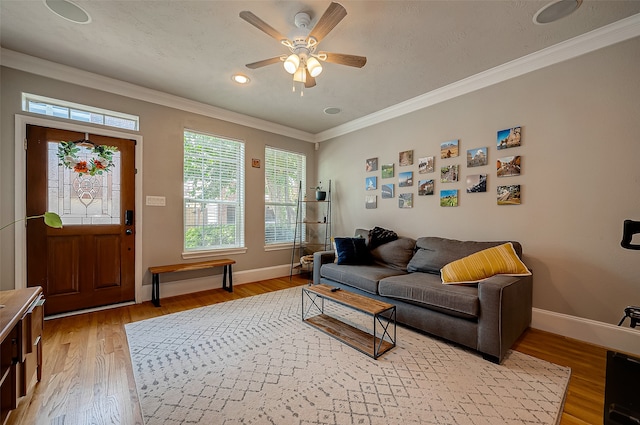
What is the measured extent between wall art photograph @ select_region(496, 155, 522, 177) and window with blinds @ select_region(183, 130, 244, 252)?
3.72 m

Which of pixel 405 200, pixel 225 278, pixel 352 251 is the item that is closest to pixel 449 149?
pixel 405 200

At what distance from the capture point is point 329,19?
5.98 ft

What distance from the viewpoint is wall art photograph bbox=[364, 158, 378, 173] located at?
4.31m

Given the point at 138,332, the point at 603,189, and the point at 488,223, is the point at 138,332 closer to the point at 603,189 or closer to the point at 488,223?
the point at 488,223

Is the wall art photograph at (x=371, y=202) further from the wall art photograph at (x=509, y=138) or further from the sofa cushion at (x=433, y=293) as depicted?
the wall art photograph at (x=509, y=138)

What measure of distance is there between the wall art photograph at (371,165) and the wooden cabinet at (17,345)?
4061 millimetres

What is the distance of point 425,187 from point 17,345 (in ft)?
13.3

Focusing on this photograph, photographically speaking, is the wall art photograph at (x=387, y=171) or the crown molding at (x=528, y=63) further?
the wall art photograph at (x=387, y=171)

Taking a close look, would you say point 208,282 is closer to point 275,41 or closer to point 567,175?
point 275,41

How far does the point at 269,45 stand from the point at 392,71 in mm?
1409

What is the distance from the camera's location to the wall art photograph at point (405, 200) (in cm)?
381

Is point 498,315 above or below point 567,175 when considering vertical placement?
below

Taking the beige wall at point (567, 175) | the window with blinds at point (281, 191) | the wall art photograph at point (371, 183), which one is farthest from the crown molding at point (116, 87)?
the beige wall at point (567, 175)

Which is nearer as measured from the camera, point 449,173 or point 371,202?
point 449,173
